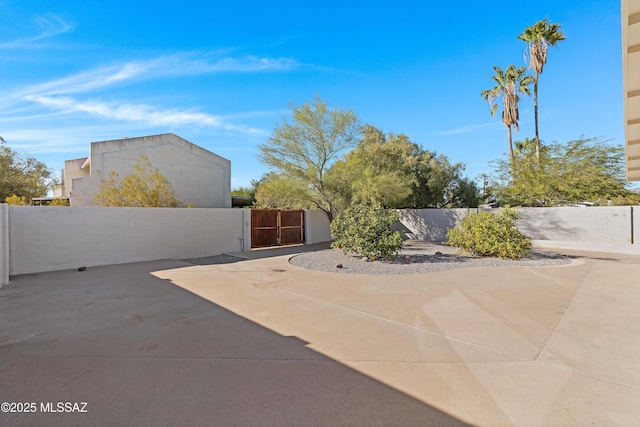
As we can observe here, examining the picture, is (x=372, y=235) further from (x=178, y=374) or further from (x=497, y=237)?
(x=178, y=374)

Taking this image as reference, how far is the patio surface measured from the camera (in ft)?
7.12

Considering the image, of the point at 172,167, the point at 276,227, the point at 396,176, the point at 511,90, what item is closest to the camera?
the point at 276,227

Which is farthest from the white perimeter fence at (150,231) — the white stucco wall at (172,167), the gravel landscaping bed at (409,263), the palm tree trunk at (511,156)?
the white stucco wall at (172,167)

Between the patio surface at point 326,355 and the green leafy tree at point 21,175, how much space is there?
15.8 meters

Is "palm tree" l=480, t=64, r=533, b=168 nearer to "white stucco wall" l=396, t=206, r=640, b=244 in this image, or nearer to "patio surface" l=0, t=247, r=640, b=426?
"white stucco wall" l=396, t=206, r=640, b=244

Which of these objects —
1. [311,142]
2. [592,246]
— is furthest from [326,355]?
[592,246]

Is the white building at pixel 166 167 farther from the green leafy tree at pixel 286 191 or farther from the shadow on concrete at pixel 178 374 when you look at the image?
the shadow on concrete at pixel 178 374

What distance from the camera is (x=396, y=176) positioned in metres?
14.8

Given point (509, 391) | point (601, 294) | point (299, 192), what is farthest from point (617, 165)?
point (509, 391)

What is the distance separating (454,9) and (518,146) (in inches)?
544

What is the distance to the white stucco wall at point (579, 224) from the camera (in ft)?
38.4

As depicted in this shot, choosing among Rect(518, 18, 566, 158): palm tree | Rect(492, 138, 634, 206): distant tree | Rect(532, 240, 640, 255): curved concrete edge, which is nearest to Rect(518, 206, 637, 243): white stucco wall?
Rect(532, 240, 640, 255): curved concrete edge

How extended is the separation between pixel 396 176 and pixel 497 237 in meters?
6.26

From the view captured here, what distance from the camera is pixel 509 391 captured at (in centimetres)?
241
